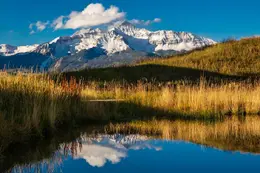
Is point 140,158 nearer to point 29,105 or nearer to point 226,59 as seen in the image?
point 29,105

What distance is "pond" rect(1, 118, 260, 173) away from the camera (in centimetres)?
706

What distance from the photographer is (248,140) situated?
970cm

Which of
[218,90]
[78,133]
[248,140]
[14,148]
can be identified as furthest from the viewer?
[218,90]

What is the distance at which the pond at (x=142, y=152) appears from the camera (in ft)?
23.2

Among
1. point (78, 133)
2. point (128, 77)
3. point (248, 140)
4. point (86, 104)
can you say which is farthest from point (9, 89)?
point (128, 77)

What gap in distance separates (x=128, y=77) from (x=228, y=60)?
25.6ft

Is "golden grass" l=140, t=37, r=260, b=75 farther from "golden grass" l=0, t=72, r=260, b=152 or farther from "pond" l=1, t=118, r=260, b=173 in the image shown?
"pond" l=1, t=118, r=260, b=173

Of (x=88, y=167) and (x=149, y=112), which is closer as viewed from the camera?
(x=88, y=167)

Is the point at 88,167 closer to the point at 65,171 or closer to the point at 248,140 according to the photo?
the point at 65,171

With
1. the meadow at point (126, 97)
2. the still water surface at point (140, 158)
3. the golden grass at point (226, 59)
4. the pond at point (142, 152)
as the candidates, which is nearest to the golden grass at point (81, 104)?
the meadow at point (126, 97)

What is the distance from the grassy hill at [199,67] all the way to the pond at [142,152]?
1515 centimetres

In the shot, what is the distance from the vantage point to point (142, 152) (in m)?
8.33

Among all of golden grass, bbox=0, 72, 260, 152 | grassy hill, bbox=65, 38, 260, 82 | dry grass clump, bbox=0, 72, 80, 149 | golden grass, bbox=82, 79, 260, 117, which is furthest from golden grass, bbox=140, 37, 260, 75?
dry grass clump, bbox=0, 72, 80, 149

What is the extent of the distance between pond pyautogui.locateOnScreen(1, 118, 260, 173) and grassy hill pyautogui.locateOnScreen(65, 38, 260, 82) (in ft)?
49.7
